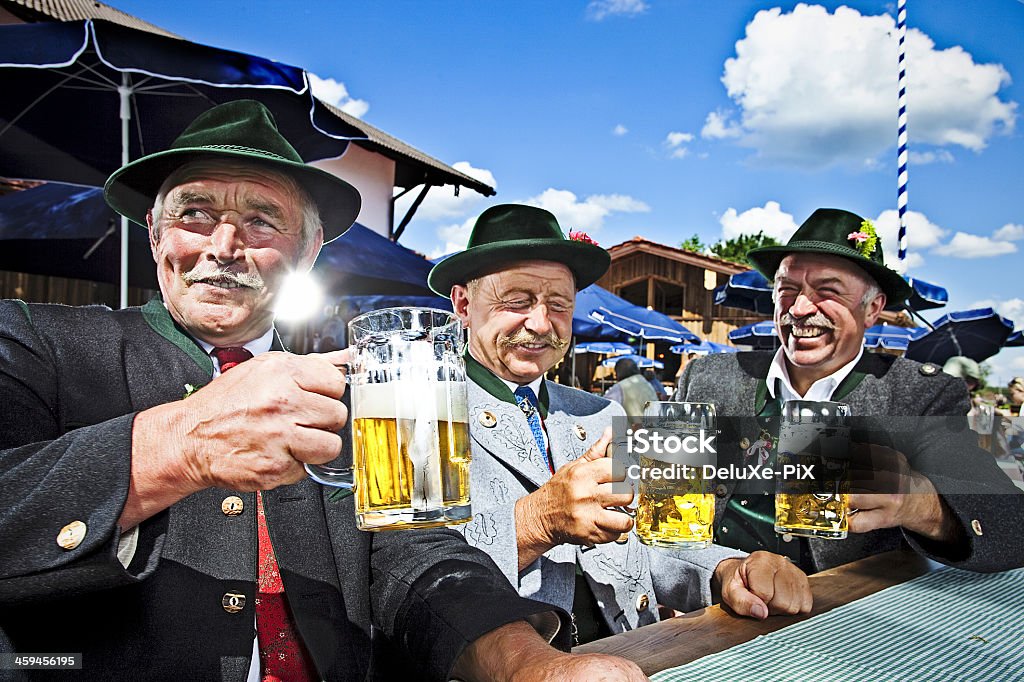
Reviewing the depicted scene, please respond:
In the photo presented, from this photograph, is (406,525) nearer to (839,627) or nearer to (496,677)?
(496,677)

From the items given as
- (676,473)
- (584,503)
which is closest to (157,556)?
(584,503)

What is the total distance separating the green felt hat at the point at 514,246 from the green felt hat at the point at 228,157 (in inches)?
18.2

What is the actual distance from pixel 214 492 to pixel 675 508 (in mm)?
835

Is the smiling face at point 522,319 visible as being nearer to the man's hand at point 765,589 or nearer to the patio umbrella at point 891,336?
the man's hand at point 765,589

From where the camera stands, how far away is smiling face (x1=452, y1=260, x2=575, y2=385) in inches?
74.0

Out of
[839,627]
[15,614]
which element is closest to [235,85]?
[15,614]

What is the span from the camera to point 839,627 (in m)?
1.20

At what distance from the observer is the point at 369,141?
2.45 m

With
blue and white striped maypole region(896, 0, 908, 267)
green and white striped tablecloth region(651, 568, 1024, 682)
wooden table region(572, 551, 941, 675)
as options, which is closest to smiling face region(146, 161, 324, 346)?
wooden table region(572, 551, 941, 675)

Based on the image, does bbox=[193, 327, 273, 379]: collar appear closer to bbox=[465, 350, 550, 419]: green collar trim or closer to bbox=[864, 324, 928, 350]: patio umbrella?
bbox=[465, 350, 550, 419]: green collar trim

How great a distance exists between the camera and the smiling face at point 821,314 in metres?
2.09

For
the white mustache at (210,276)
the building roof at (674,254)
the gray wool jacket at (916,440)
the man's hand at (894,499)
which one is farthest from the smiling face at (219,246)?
the building roof at (674,254)

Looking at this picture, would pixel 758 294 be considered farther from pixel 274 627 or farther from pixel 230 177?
pixel 274 627

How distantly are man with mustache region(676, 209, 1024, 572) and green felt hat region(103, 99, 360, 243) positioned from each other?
1.44 m
